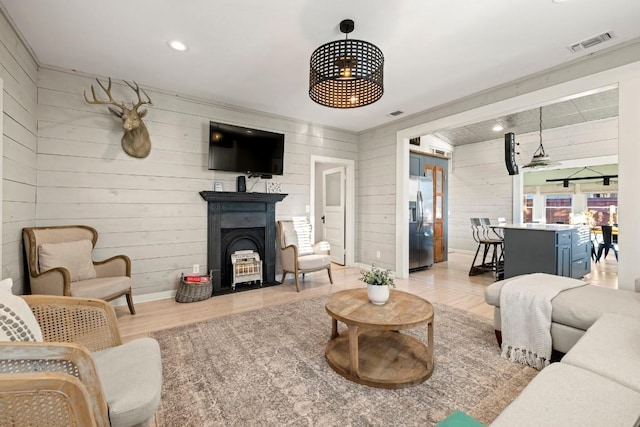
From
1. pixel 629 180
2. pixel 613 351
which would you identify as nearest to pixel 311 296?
pixel 613 351

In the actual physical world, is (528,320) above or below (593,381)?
below

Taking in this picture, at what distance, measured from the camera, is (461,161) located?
7863mm

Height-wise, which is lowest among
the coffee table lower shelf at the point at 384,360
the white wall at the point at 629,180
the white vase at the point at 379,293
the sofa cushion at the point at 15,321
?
the coffee table lower shelf at the point at 384,360

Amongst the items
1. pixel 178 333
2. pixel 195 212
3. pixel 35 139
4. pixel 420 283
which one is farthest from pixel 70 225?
pixel 420 283

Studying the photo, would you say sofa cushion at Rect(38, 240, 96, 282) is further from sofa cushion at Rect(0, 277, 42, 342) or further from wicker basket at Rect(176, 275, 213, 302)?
sofa cushion at Rect(0, 277, 42, 342)

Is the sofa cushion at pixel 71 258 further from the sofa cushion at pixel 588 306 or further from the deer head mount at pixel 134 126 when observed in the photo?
the sofa cushion at pixel 588 306

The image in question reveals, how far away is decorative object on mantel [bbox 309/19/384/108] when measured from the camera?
203 centimetres

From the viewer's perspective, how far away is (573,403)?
41.5 inches

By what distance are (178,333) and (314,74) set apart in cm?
251

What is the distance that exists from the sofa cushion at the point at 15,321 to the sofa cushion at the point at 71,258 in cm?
178

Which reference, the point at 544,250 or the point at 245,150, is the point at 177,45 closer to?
the point at 245,150

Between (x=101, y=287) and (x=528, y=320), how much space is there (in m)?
3.60

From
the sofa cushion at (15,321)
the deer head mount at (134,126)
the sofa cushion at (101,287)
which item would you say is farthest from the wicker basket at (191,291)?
the sofa cushion at (15,321)

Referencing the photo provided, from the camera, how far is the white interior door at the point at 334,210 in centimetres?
578
